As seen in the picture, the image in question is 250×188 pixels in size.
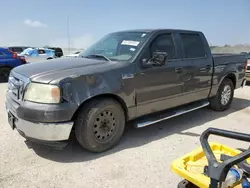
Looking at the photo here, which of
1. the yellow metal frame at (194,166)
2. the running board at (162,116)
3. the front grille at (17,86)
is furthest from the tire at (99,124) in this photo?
the yellow metal frame at (194,166)

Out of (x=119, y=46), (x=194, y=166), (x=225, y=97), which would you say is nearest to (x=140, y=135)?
(x=119, y=46)

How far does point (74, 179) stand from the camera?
293 cm

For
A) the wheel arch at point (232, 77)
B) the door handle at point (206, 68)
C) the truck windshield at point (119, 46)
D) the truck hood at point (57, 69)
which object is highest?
the truck windshield at point (119, 46)

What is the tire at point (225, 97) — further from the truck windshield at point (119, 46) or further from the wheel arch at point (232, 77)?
the truck windshield at point (119, 46)

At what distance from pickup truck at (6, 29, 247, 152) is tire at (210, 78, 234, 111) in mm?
481

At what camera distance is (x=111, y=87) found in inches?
136

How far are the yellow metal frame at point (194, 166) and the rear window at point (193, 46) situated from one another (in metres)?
2.79

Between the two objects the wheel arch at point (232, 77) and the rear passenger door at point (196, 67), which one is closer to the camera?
the rear passenger door at point (196, 67)

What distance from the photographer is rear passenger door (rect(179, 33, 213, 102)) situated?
4.65 m

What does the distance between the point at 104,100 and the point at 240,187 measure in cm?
212

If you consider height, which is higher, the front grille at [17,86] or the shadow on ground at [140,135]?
the front grille at [17,86]

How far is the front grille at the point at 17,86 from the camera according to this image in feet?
10.6

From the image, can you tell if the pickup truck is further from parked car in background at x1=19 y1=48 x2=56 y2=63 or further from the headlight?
parked car in background at x1=19 y1=48 x2=56 y2=63

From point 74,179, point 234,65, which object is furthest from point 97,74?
point 234,65
